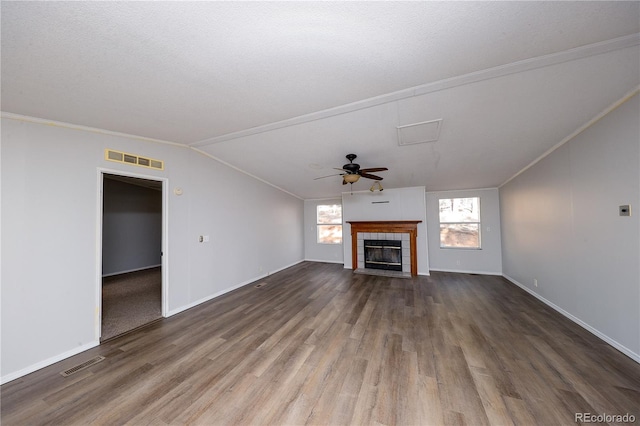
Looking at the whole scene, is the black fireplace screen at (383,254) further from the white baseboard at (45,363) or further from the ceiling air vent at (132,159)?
the white baseboard at (45,363)

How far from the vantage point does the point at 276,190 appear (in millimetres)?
6066

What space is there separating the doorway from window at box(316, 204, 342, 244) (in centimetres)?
444

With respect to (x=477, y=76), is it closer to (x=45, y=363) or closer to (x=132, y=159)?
(x=132, y=159)

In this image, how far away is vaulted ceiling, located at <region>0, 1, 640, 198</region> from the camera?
135cm

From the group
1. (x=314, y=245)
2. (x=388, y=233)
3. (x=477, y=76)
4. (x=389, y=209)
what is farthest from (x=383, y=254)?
(x=477, y=76)

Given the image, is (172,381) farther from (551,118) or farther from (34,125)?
(551,118)

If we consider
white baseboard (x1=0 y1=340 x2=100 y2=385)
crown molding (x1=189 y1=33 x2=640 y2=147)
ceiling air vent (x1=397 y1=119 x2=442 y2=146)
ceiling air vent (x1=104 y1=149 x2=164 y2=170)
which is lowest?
white baseboard (x1=0 y1=340 x2=100 y2=385)

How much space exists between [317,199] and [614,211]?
20.0ft

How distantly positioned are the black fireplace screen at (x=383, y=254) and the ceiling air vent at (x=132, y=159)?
5136mm

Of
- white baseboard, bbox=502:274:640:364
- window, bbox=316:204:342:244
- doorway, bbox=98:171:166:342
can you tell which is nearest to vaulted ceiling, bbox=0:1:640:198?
doorway, bbox=98:171:166:342

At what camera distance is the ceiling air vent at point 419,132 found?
2.89 meters

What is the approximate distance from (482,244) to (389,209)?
251cm

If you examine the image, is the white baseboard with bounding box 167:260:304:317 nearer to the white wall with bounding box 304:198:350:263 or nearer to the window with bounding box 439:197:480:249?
the white wall with bounding box 304:198:350:263

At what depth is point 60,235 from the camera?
2.36 metres
